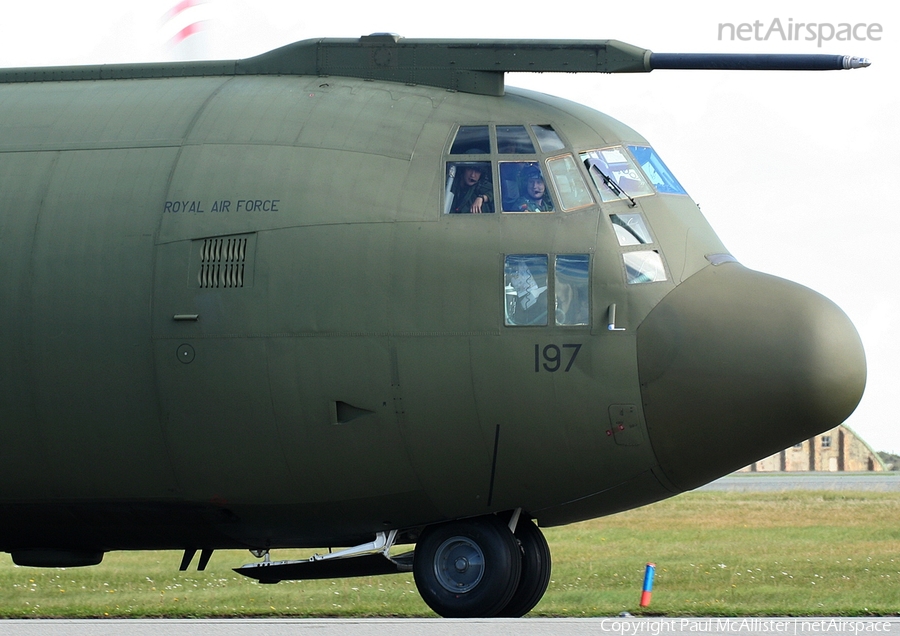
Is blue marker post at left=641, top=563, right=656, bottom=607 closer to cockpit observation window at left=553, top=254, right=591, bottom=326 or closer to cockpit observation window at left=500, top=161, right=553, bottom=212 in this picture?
cockpit observation window at left=553, top=254, right=591, bottom=326

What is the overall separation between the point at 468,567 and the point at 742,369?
3196 mm

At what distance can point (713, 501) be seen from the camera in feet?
135

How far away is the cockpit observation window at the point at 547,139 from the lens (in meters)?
13.2

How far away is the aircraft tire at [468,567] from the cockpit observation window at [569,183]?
3.09 metres

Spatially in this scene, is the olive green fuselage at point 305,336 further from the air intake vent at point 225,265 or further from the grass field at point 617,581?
the grass field at point 617,581

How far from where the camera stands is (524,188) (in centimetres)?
1300

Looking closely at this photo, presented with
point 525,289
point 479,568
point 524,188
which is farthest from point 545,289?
point 479,568

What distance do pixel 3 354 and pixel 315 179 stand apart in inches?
133

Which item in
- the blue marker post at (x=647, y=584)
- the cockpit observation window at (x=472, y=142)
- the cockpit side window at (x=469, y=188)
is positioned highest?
the cockpit observation window at (x=472, y=142)

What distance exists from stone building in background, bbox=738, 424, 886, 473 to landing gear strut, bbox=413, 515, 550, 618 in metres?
77.4

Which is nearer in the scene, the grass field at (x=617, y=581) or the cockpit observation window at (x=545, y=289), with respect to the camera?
the cockpit observation window at (x=545, y=289)

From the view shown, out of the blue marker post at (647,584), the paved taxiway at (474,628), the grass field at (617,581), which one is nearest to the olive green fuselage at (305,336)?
the paved taxiway at (474,628)

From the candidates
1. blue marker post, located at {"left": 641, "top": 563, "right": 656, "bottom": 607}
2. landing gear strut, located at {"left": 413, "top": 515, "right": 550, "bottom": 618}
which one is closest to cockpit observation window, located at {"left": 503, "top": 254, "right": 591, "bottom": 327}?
landing gear strut, located at {"left": 413, "top": 515, "right": 550, "bottom": 618}

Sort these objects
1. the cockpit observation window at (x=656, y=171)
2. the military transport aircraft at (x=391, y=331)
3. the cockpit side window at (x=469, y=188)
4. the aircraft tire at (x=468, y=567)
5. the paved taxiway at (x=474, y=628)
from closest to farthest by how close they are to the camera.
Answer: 1. the paved taxiway at (x=474, y=628)
2. the military transport aircraft at (x=391, y=331)
3. the cockpit side window at (x=469, y=188)
4. the aircraft tire at (x=468, y=567)
5. the cockpit observation window at (x=656, y=171)
